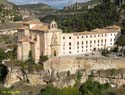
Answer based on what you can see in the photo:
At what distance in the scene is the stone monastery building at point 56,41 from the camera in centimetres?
4697

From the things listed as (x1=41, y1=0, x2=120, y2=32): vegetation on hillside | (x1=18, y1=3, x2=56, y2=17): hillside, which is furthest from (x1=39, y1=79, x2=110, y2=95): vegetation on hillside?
(x1=18, y1=3, x2=56, y2=17): hillside

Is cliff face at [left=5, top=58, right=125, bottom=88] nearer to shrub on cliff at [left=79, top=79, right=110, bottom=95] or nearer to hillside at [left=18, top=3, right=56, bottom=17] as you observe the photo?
shrub on cliff at [left=79, top=79, right=110, bottom=95]

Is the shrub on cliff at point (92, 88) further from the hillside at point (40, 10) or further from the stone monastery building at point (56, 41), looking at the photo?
the hillside at point (40, 10)

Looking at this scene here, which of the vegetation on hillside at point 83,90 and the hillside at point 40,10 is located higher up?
the hillside at point 40,10

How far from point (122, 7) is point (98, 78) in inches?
935

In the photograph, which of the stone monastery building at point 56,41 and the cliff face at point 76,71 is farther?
the stone monastery building at point 56,41

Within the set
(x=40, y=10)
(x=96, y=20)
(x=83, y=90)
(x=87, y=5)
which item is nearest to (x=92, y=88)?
(x=83, y=90)

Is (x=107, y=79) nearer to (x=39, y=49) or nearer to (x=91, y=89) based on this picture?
(x=91, y=89)

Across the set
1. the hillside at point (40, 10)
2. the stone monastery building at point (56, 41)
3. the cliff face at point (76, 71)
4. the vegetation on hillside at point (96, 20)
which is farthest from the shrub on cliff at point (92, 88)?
the hillside at point (40, 10)

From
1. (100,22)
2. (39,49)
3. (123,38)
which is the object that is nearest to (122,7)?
(100,22)

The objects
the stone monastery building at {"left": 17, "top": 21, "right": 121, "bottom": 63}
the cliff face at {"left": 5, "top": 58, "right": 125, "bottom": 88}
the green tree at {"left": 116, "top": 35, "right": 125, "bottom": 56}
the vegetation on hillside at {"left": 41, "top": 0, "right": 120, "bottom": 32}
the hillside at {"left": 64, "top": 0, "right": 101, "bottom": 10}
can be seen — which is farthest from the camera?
the hillside at {"left": 64, "top": 0, "right": 101, "bottom": 10}

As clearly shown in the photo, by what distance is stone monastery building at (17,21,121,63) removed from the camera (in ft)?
154

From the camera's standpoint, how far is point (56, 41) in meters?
47.1

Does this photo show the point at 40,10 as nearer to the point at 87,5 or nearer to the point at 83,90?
the point at 87,5
